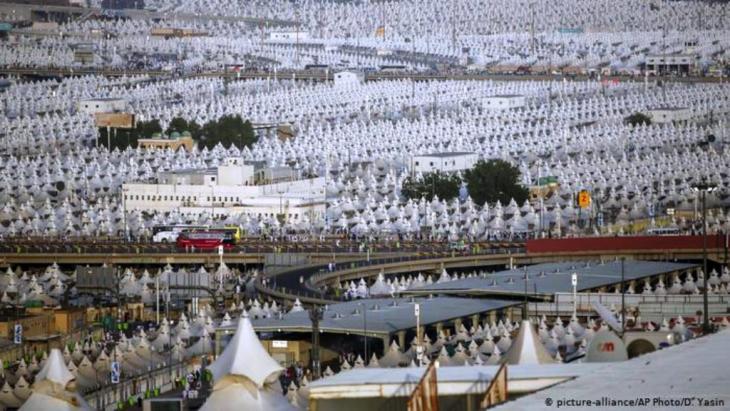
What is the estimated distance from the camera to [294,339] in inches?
1724

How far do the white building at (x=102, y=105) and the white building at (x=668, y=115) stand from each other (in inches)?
753

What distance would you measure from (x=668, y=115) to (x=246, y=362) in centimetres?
6672

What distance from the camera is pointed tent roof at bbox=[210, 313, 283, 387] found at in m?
30.0

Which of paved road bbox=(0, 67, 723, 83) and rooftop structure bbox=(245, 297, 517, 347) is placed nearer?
rooftop structure bbox=(245, 297, 517, 347)

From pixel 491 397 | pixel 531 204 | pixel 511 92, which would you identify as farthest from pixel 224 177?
pixel 491 397

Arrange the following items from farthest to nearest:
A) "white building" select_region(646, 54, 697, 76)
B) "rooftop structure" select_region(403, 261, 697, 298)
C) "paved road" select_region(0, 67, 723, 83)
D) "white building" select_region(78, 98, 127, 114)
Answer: "white building" select_region(646, 54, 697, 76)
"paved road" select_region(0, 67, 723, 83)
"white building" select_region(78, 98, 127, 114)
"rooftop structure" select_region(403, 261, 697, 298)

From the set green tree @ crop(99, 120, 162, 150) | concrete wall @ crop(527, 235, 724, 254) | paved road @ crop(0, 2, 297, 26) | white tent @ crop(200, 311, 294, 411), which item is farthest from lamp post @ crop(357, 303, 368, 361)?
paved road @ crop(0, 2, 297, 26)

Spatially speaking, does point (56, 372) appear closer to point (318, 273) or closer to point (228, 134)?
point (318, 273)

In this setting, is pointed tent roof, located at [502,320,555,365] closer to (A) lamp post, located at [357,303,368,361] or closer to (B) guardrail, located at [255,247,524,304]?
(A) lamp post, located at [357,303,368,361]

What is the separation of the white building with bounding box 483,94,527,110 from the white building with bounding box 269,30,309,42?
44110mm

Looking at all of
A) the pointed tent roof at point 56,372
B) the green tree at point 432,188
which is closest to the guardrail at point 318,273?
the green tree at point 432,188

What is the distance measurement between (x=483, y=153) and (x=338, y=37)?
2759 inches

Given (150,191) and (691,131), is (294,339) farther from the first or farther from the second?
(691,131)

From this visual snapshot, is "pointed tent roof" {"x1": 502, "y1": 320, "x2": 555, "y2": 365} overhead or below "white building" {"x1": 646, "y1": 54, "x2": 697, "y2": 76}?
below
